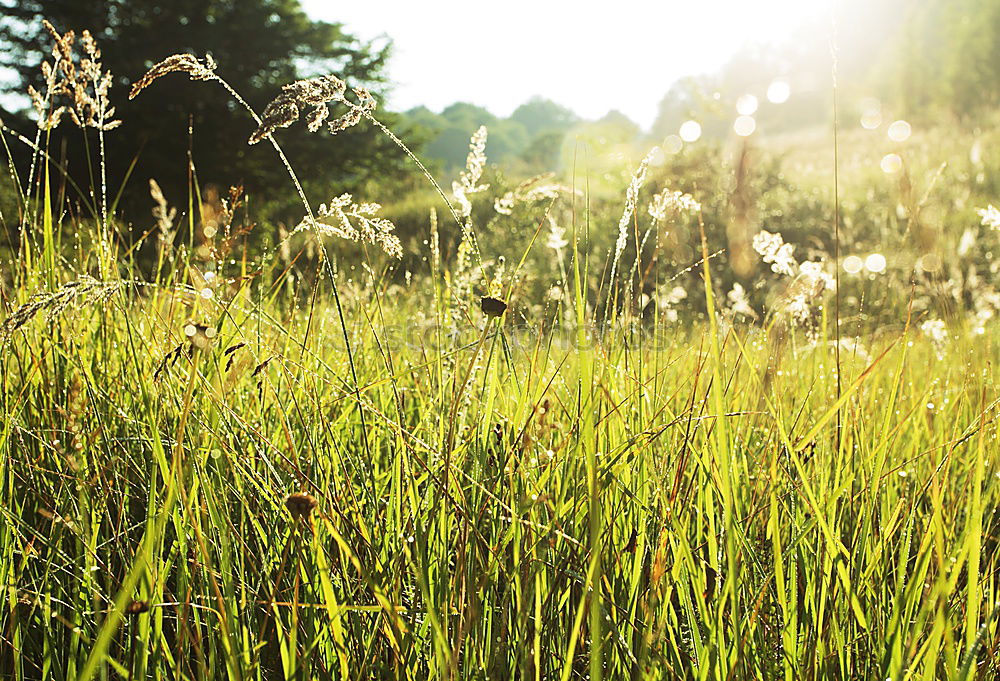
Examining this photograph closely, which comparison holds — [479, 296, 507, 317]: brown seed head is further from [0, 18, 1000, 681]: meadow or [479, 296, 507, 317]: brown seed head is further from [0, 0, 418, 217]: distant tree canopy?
[0, 0, 418, 217]: distant tree canopy

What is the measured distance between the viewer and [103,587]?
102 centimetres

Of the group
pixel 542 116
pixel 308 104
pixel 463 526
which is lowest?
pixel 463 526

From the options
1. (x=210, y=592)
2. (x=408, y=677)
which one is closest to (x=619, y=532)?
(x=408, y=677)

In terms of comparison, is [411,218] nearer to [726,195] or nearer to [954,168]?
[726,195]

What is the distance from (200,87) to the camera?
11.6 m

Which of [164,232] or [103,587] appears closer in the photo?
[103,587]

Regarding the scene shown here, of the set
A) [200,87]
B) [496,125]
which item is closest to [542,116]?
[496,125]

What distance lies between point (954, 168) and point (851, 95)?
28266mm

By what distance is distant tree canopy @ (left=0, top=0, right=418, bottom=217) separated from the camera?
11641mm

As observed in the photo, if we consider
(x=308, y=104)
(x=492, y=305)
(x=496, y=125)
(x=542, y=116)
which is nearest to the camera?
(x=492, y=305)

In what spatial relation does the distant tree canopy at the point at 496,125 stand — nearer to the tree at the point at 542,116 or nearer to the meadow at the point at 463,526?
the tree at the point at 542,116

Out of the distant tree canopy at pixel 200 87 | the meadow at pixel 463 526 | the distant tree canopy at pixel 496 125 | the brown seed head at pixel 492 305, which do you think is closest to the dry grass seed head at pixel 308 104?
the meadow at pixel 463 526

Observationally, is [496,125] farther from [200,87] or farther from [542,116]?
[200,87]

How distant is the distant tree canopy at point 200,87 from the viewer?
11.6m
